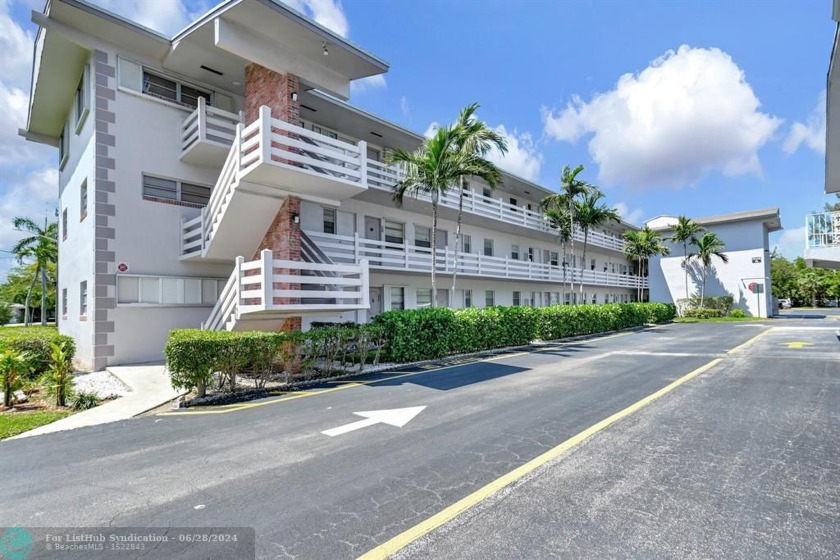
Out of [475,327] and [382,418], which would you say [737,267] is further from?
[382,418]

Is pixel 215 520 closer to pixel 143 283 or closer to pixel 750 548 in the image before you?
pixel 750 548

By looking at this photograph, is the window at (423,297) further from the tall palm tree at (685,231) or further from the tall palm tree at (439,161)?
the tall palm tree at (685,231)

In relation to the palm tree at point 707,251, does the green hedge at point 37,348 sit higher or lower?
lower

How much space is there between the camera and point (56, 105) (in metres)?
16.2

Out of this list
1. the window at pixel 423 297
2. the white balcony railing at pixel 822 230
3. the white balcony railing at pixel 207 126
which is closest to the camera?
the white balcony railing at pixel 207 126

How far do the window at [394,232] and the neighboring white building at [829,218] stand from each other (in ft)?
47.6

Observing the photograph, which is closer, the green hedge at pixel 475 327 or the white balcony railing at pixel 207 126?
the green hedge at pixel 475 327

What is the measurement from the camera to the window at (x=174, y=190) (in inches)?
518

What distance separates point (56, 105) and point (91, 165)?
651 centimetres

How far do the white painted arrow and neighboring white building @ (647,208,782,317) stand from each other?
41.1 m

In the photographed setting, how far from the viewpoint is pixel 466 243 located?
23.5 metres

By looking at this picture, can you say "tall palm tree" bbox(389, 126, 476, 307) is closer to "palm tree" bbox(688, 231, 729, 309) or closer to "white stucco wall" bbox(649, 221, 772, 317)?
"palm tree" bbox(688, 231, 729, 309)

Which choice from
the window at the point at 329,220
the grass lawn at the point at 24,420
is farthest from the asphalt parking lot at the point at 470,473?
the window at the point at 329,220

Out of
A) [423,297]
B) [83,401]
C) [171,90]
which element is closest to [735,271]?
[423,297]
